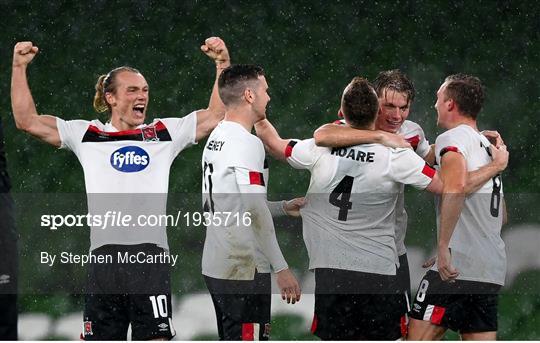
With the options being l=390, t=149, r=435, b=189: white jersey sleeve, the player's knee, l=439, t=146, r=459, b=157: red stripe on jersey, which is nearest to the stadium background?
the player's knee

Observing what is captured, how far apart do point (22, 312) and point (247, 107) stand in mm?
4313

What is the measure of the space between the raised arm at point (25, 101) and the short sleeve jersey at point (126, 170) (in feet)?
0.23

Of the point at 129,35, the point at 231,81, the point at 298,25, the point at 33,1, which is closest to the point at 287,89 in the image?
the point at 298,25

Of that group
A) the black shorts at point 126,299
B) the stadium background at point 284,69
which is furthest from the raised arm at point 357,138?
the stadium background at point 284,69

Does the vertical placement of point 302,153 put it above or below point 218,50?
below

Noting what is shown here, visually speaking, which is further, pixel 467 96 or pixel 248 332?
pixel 467 96

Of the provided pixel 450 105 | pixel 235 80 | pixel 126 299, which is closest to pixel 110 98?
pixel 235 80

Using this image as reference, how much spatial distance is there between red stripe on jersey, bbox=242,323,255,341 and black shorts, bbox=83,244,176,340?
430mm

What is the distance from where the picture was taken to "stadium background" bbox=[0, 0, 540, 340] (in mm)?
9078

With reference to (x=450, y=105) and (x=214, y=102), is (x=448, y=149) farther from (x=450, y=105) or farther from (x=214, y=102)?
(x=214, y=102)

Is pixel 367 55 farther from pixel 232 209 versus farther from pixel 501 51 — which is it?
pixel 232 209

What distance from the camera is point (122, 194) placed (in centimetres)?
562

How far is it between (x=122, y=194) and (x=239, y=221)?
0.68 m

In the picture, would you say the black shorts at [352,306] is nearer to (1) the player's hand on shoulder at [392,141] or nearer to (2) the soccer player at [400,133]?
(2) the soccer player at [400,133]
